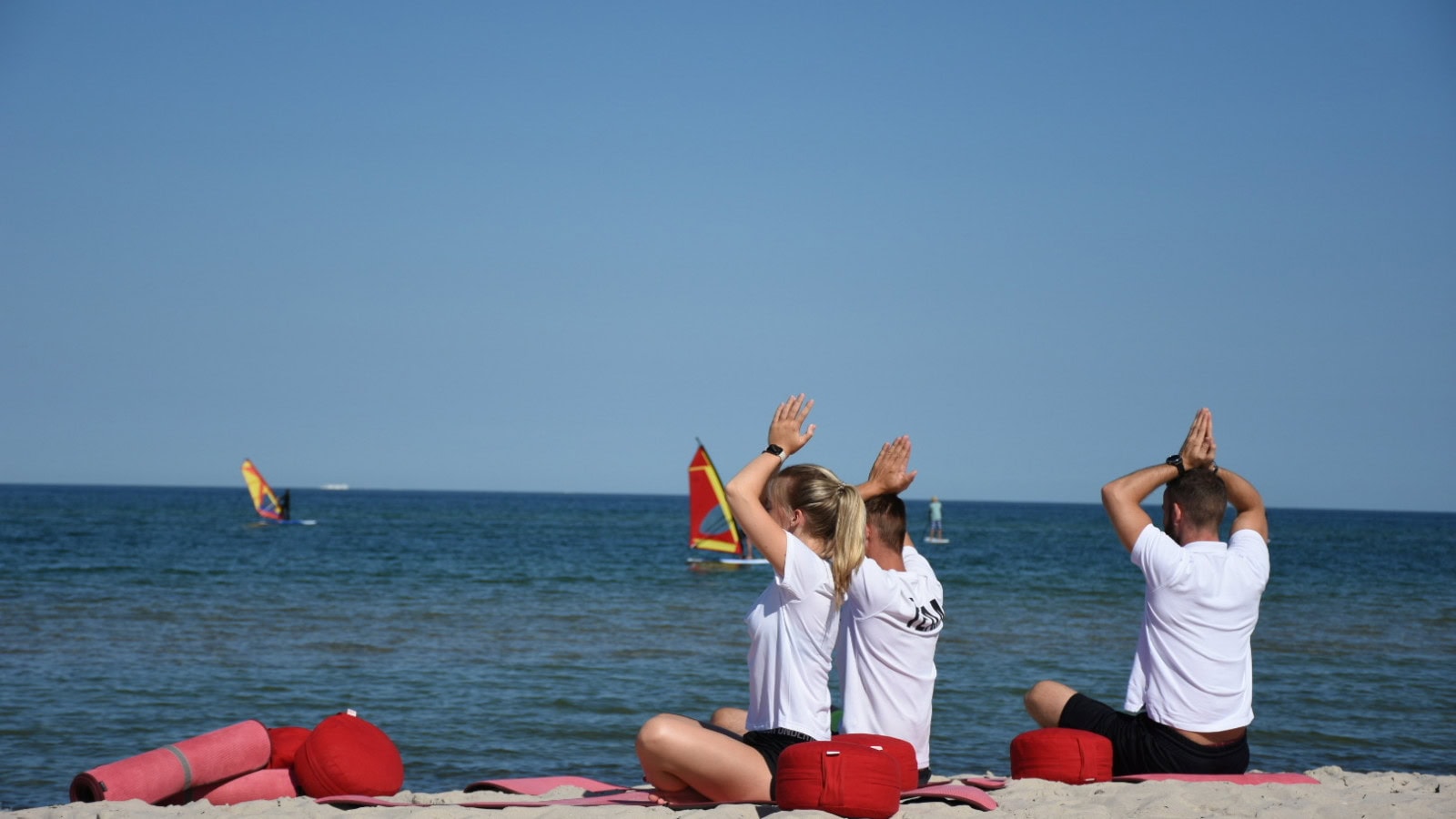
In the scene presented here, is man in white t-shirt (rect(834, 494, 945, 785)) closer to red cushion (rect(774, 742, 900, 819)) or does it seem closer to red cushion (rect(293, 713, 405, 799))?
red cushion (rect(774, 742, 900, 819))

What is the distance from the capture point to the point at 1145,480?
474 cm

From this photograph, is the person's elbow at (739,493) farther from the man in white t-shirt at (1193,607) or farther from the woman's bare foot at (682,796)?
the man in white t-shirt at (1193,607)

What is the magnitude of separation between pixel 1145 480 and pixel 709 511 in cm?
2548

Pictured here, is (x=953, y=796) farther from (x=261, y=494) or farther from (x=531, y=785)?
(x=261, y=494)

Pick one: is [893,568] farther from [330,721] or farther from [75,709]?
[75,709]

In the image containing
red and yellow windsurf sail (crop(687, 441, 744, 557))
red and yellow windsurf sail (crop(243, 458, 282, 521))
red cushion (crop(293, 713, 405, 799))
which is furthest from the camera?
red and yellow windsurf sail (crop(243, 458, 282, 521))

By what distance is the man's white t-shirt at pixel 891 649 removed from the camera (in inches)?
173

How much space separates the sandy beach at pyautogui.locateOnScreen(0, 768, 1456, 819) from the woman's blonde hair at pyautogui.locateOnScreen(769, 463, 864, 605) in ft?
Result: 3.18

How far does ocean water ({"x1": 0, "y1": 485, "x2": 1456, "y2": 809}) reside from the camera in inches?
337

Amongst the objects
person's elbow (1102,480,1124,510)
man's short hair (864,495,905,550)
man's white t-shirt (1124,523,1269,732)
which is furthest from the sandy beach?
person's elbow (1102,480,1124,510)

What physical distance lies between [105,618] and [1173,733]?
14.6 m

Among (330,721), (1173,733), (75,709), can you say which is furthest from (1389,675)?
(75,709)

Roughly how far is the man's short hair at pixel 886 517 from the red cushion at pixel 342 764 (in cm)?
243

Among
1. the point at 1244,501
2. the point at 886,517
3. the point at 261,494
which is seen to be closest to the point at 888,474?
the point at 886,517
